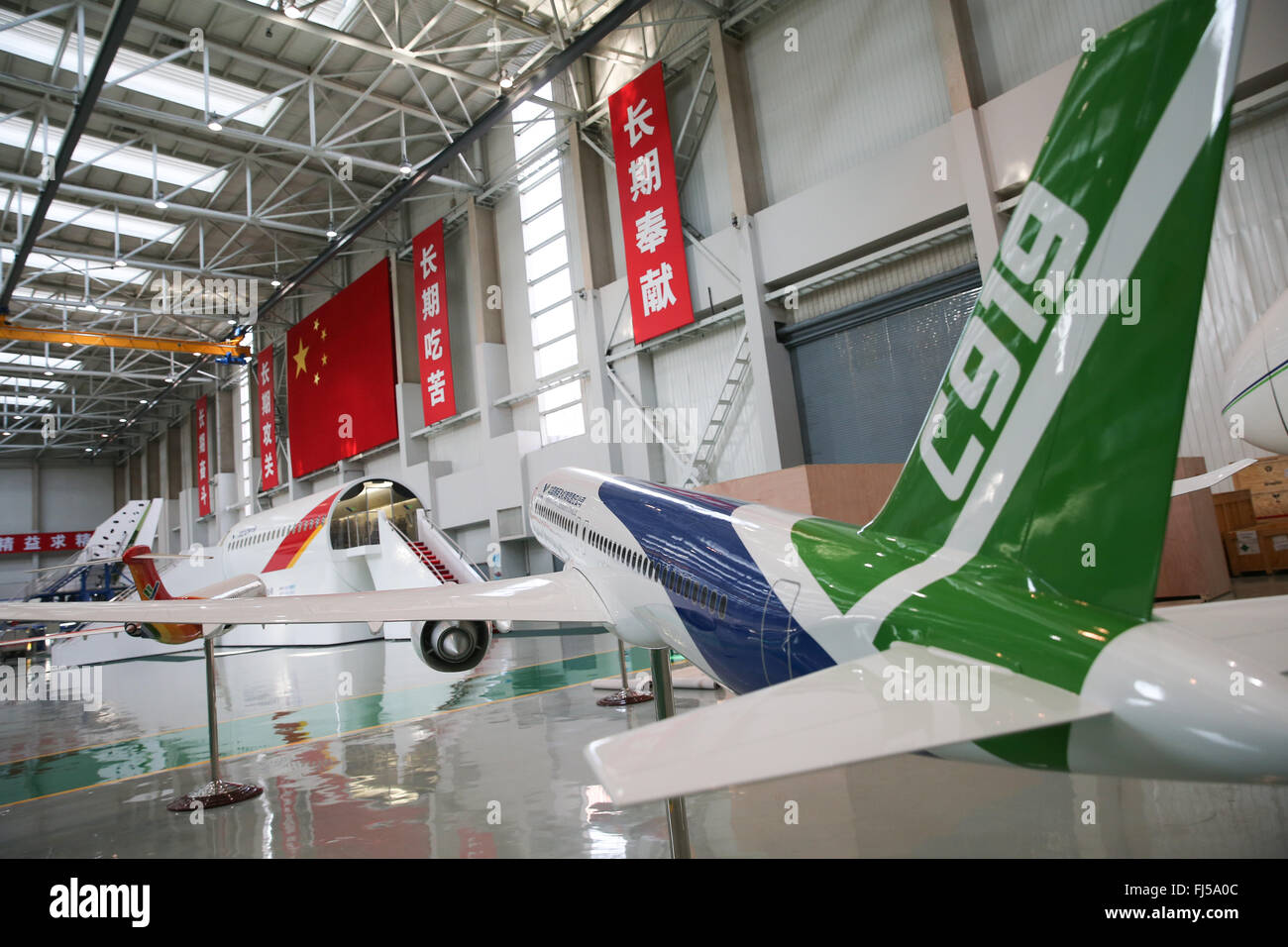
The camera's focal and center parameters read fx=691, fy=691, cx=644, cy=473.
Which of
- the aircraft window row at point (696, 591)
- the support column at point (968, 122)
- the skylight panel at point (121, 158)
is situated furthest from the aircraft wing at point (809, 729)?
the skylight panel at point (121, 158)

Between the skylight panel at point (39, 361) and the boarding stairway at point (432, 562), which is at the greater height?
the skylight panel at point (39, 361)

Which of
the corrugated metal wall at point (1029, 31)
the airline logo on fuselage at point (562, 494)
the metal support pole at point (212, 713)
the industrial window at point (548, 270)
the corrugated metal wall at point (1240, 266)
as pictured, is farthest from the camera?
the industrial window at point (548, 270)

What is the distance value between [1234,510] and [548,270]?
1744cm

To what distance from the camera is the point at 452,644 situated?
866cm

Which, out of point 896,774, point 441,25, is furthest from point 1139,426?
point 441,25

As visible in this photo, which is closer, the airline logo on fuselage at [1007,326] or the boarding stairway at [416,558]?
the airline logo on fuselage at [1007,326]

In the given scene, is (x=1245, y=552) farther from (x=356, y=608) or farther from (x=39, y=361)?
(x=39, y=361)

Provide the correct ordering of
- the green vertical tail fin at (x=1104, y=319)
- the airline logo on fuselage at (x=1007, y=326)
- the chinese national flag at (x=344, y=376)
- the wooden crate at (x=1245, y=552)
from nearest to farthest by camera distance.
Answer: the green vertical tail fin at (x=1104, y=319)
the airline logo on fuselage at (x=1007, y=326)
the wooden crate at (x=1245, y=552)
the chinese national flag at (x=344, y=376)

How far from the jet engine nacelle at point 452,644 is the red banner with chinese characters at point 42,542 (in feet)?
162

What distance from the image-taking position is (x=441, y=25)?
18.0 metres

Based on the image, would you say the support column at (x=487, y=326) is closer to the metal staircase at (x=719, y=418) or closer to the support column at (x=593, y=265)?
the support column at (x=593, y=265)

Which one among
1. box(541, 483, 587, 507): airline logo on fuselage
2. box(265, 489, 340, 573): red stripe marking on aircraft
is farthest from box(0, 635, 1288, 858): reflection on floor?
box(265, 489, 340, 573): red stripe marking on aircraft

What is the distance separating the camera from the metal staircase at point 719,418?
16.0m

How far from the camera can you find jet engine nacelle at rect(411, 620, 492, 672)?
28.0ft
